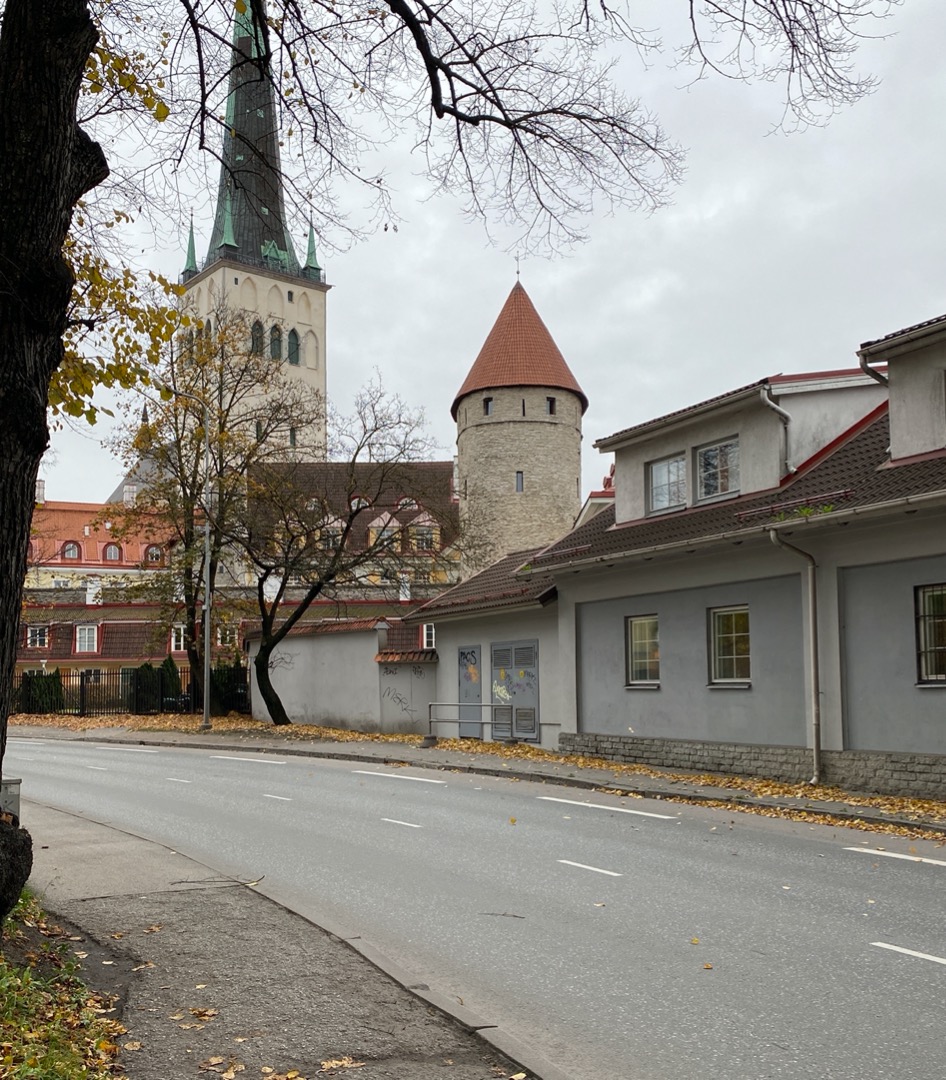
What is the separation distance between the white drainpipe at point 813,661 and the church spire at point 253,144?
998 centimetres

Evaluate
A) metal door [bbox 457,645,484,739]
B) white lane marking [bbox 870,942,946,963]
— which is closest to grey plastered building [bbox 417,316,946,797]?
metal door [bbox 457,645,484,739]

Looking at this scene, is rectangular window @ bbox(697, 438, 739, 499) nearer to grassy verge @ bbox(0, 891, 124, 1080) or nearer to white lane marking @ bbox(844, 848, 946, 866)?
white lane marking @ bbox(844, 848, 946, 866)

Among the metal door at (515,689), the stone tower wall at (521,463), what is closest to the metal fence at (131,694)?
the metal door at (515,689)

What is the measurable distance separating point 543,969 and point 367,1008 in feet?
4.51

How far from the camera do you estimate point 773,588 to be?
690 inches

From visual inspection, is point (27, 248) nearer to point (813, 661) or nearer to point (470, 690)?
point (813, 661)

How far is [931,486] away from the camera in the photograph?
14.4 meters

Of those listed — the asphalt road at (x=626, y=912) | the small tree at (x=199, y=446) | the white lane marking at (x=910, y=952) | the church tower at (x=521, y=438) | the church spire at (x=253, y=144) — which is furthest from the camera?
the church tower at (x=521, y=438)

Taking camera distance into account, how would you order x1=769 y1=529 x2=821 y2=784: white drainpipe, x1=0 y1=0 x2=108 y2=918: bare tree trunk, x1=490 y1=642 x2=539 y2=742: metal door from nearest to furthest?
x1=0 y1=0 x2=108 y2=918: bare tree trunk
x1=769 y1=529 x2=821 y2=784: white drainpipe
x1=490 y1=642 x2=539 y2=742: metal door

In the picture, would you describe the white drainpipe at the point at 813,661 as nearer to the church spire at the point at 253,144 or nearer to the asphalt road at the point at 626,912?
the asphalt road at the point at 626,912

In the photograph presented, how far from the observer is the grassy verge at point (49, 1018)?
180 inches

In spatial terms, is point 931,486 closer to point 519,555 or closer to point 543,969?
point 543,969

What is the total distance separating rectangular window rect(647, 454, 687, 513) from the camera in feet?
70.4

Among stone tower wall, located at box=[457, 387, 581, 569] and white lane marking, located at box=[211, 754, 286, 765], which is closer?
white lane marking, located at box=[211, 754, 286, 765]
